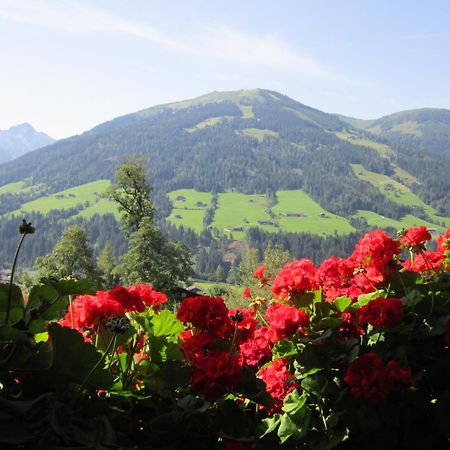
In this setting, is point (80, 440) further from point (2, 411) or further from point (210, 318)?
point (210, 318)

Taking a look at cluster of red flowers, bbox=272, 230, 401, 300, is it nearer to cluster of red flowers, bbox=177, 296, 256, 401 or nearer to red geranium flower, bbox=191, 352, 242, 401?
cluster of red flowers, bbox=177, 296, 256, 401

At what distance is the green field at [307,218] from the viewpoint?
140950mm

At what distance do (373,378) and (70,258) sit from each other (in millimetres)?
29516

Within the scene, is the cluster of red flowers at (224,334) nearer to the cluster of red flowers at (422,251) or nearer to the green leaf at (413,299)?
the green leaf at (413,299)

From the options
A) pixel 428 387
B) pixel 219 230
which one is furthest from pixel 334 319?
pixel 219 230

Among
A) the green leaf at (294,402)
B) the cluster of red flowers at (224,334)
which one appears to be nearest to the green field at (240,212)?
the cluster of red flowers at (224,334)

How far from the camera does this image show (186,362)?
8.11ft

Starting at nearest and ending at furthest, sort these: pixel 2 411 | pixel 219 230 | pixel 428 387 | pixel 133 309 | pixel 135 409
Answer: pixel 2 411 → pixel 135 409 → pixel 428 387 → pixel 133 309 → pixel 219 230

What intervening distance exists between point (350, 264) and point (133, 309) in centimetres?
172

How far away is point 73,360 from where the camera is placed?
5.65ft

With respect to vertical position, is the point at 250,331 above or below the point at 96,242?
above

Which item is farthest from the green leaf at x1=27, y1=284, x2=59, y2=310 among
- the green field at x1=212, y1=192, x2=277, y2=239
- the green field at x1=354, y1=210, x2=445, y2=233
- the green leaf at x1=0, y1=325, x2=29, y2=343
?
the green field at x1=354, y1=210, x2=445, y2=233

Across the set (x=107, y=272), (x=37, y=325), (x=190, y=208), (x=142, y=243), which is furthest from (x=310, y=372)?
(x=190, y=208)

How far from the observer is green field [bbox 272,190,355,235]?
14095cm
